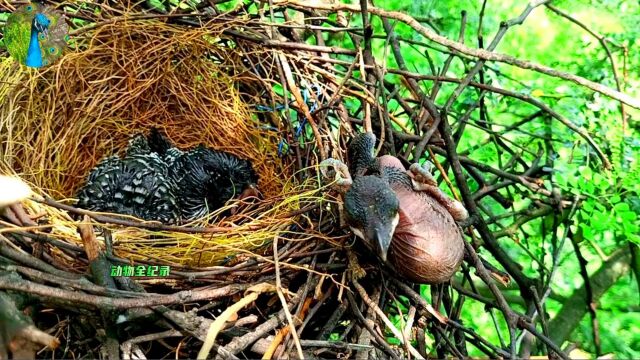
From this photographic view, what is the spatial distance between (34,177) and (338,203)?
1.03m

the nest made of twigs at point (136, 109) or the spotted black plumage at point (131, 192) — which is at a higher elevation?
the nest made of twigs at point (136, 109)

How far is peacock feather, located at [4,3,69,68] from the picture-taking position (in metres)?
1.77

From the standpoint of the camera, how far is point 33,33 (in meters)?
1.79

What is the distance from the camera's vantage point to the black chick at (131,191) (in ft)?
6.67

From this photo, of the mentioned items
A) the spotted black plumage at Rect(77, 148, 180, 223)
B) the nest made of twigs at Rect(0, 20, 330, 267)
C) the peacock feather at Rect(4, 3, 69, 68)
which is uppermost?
the peacock feather at Rect(4, 3, 69, 68)

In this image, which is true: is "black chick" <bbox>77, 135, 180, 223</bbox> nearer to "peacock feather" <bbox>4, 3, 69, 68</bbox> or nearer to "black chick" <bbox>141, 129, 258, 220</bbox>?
"black chick" <bbox>141, 129, 258, 220</bbox>

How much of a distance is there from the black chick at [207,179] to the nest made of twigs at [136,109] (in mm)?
105

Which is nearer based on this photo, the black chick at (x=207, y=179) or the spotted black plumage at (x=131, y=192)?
the spotted black plumage at (x=131, y=192)

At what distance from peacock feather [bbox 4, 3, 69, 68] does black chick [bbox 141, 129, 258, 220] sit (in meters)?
0.58

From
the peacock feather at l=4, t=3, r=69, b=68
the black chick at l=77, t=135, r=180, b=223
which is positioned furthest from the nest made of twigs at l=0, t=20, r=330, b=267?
the peacock feather at l=4, t=3, r=69, b=68

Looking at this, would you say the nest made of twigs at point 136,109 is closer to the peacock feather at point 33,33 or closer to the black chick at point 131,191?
the black chick at point 131,191

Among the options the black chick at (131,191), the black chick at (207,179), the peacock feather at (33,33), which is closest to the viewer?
the peacock feather at (33,33)

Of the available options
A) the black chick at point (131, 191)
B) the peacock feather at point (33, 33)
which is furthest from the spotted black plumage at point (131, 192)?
the peacock feather at point (33, 33)

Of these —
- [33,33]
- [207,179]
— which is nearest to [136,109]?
[207,179]
